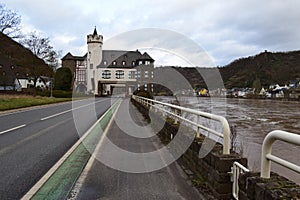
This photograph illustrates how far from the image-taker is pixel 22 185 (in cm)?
524

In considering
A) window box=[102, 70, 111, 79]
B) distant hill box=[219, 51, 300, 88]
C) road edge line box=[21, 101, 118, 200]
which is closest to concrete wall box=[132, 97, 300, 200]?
road edge line box=[21, 101, 118, 200]

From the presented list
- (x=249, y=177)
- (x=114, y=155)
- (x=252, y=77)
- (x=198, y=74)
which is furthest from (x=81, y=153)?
(x=252, y=77)

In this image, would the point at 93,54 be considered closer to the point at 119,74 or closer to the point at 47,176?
the point at 119,74

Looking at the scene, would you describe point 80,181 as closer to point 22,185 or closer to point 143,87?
point 22,185

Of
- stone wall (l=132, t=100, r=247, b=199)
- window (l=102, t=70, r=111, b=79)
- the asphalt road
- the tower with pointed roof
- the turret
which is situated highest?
the turret

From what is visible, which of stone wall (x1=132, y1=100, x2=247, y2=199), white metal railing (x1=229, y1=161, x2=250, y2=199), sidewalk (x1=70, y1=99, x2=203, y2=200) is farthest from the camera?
sidewalk (x1=70, y1=99, x2=203, y2=200)

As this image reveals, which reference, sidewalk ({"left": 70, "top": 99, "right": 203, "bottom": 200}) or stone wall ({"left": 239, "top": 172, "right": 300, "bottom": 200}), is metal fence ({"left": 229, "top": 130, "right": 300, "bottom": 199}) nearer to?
stone wall ({"left": 239, "top": 172, "right": 300, "bottom": 200})

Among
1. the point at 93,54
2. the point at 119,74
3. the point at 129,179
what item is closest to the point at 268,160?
the point at 129,179

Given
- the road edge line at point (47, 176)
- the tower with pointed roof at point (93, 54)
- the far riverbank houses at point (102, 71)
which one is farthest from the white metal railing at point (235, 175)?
the tower with pointed roof at point (93, 54)

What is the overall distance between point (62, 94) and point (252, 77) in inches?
2292

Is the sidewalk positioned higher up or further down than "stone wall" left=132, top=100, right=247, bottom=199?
further down

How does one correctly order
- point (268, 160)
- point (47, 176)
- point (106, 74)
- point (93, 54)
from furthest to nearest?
point (93, 54)
point (106, 74)
point (47, 176)
point (268, 160)

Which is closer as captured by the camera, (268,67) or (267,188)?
(267,188)

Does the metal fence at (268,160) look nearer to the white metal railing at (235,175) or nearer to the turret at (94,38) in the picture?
the white metal railing at (235,175)
